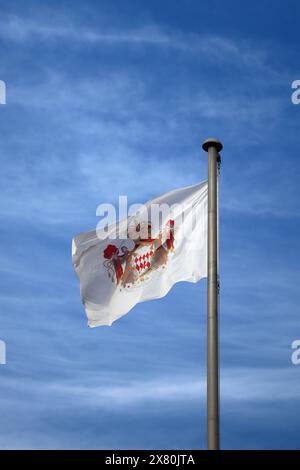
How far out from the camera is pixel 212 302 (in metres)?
11.9

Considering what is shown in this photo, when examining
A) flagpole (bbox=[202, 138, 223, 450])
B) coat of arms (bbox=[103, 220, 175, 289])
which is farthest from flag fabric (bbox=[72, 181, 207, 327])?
flagpole (bbox=[202, 138, 223, 450])

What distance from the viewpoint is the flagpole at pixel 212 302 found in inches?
437

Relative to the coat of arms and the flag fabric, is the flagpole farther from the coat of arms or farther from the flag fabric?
the coat of arms

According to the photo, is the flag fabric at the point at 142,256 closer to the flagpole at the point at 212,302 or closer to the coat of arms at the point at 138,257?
the coat of arms at the point at 138,257

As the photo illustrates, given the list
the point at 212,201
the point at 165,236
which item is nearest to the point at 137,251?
the point at 165,236

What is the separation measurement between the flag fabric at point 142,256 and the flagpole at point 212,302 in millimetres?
1253

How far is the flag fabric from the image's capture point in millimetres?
14086

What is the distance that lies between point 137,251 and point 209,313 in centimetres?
385

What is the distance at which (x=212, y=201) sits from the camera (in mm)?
12727

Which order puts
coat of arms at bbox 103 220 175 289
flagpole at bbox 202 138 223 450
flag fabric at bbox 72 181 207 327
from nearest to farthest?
1. flagpole at bbox 202 138 223 450
2. flag fabric at bbox 72 181 207 327
3. coat of arms at bbox 103 220 175 289

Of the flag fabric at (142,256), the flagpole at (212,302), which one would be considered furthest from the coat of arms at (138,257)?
the flagpole at (212,302)

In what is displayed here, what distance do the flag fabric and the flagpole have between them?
125cm

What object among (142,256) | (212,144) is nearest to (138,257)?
(142,256)
